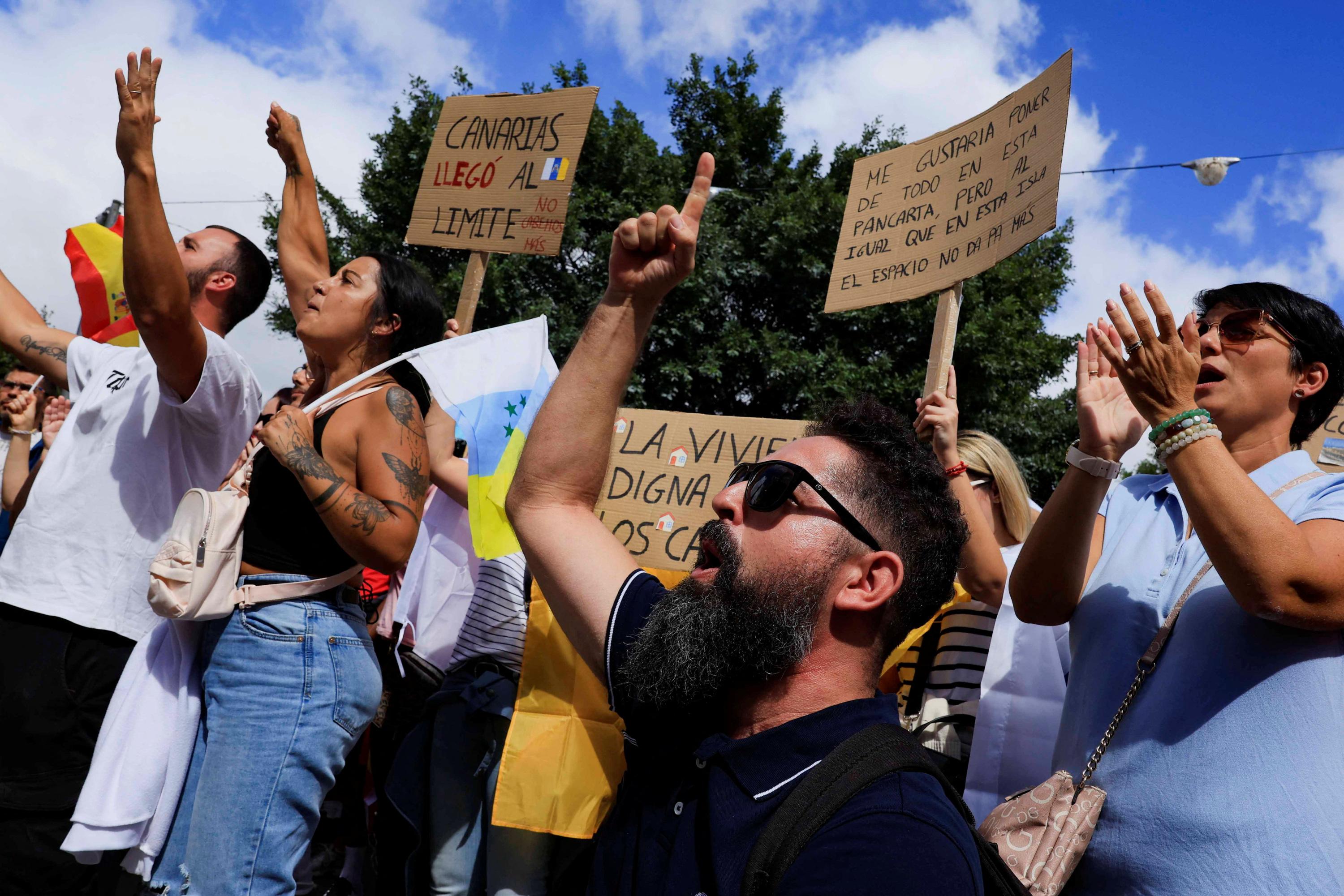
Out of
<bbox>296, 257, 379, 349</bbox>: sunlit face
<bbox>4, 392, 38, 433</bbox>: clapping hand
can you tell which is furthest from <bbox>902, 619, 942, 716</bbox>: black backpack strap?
<bbox>4, 392, 38, 433</bbox>: clapping hand

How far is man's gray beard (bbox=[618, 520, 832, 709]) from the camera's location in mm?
1572

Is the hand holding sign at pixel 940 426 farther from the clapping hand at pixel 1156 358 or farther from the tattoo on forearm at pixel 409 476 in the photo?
the tattoo on forearm at pixel 409 476

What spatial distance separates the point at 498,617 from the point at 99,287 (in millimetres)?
2133

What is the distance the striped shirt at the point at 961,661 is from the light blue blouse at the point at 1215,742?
90cm

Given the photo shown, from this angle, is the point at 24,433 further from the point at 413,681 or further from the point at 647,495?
the point at 647,495

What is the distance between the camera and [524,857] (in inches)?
120

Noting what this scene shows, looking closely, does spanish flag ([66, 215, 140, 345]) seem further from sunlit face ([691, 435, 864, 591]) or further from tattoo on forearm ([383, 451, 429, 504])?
sunlit face ([691, 435, 864, 591])

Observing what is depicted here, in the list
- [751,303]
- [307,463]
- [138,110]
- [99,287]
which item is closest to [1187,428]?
[307,463]

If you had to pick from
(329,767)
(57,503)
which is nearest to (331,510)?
(329,767)

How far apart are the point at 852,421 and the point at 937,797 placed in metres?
0.72

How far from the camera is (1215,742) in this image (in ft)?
5.48

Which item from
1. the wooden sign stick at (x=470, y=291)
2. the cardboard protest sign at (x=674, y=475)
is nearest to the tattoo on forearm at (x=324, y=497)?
the cardboard protest sign at (x=674, y=475)

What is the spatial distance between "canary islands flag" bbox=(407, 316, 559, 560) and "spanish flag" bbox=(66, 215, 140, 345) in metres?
1.58

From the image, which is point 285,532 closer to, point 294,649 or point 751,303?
point 294,649
